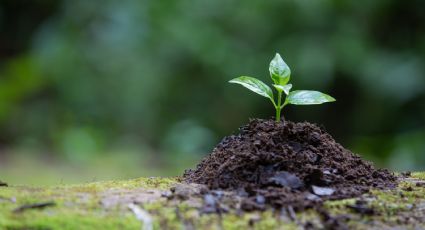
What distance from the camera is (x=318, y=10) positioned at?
6.16 meters

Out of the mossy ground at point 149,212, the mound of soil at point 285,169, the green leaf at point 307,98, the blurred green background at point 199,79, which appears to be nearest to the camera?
the mossy ground at point 149,212

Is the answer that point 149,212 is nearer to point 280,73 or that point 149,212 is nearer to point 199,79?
point 280,73

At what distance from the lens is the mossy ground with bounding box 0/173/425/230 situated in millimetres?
1533

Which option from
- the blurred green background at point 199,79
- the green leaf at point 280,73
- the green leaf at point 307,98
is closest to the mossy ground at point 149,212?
the green leaf at point 307,98

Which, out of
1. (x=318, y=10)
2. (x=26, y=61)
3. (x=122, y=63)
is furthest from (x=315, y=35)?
(x=26, y=61)

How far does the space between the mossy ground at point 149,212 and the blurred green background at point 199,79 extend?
379 centimetres

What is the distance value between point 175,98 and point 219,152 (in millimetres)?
4338

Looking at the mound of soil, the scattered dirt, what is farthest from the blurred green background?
the scattered dirt

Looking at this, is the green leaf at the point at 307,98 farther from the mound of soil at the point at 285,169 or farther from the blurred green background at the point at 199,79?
the blurred green background at the point at 199,79

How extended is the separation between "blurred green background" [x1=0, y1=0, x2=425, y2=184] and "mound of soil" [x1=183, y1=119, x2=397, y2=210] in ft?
11.6

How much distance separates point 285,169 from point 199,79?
4561 mm

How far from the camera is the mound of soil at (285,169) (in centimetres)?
173

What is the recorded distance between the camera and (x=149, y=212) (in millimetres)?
1613

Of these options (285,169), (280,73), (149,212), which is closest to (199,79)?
(280,73)
